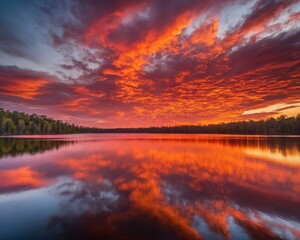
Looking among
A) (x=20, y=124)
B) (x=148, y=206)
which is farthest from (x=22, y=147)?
(x=20, y=124)

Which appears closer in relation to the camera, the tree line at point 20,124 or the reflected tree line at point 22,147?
the reflected tree line at point 22,147

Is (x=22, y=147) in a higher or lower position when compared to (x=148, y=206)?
higher

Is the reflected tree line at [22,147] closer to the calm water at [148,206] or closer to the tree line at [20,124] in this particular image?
the calm water at [148,206]

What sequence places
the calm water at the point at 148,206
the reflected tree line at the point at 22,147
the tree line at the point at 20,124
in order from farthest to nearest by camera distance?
the tree line at the point at 20,124, the reflected tree line at the point at 22,147, the calm water at the point at 148,206

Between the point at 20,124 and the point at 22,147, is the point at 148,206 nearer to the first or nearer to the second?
the point at 22,147

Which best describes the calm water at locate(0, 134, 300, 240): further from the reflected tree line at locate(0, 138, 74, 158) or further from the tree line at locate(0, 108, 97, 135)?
the tree line at locate(0, 108, 97, 135)

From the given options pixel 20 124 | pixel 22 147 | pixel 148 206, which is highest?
pixel 20 124

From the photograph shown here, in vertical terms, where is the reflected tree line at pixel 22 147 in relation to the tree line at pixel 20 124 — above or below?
below

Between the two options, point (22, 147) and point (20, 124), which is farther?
point (20, 124)

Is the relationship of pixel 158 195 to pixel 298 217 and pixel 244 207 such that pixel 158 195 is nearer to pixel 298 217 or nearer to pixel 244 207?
pixel 244 207

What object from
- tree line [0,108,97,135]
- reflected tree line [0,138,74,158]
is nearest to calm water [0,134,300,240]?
reflected tree line [0,138,74,158]

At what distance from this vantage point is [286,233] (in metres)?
6.88

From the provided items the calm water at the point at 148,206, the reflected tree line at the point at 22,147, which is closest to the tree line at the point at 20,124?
the reflected tree line at the point at 22,147

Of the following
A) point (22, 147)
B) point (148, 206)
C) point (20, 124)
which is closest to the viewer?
point (148, 206)
